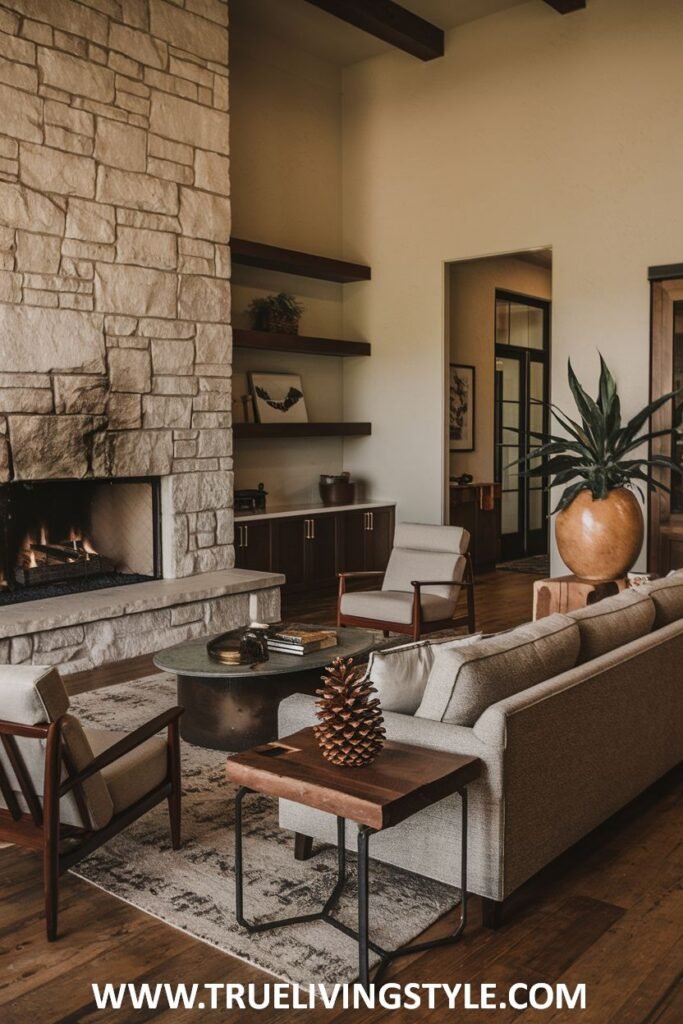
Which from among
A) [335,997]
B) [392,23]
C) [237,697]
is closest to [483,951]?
[335,997]

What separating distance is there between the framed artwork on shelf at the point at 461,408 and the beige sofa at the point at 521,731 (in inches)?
242

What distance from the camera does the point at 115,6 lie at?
226 inches

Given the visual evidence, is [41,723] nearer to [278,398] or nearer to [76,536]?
[76,536]

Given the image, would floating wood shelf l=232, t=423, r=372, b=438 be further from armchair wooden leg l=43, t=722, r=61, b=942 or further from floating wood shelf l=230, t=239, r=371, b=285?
armchair wooden leg l=43, t=722, r=61, b=942

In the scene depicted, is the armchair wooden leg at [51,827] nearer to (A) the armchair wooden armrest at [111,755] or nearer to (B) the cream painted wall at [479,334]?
(A) the armchair wooden armrest at [111,755]

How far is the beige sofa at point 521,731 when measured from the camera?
2.54 meters

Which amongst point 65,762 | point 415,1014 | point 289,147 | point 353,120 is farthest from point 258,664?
point 353,120

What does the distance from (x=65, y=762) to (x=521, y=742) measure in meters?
1.23

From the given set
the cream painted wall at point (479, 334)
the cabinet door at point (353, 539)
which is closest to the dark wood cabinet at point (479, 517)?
the cream painted wall at point (479, 334)

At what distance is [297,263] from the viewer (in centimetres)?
787

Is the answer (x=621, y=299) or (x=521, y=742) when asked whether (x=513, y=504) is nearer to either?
(x=621, y=299)

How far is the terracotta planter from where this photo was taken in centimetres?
522

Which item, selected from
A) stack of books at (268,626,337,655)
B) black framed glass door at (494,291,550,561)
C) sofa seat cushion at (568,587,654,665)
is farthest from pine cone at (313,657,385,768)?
black framed glass door at (494,291,550,561)

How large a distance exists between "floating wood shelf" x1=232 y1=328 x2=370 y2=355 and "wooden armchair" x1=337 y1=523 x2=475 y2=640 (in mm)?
2274
